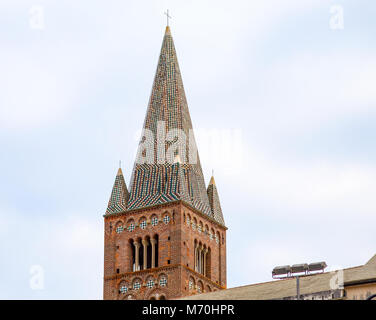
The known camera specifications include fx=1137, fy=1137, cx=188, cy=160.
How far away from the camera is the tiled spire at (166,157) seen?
313 ft

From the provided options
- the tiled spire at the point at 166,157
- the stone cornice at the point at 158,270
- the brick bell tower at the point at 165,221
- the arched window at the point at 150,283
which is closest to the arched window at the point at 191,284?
the brick bell tower at the point at 165,221

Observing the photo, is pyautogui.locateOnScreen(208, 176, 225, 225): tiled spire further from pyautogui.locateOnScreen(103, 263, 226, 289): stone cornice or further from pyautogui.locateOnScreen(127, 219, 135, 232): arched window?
pyautogui.locateOnScreen(127, 219, 135, 232): arched window

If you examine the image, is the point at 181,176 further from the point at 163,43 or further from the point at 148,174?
the point at 163,43

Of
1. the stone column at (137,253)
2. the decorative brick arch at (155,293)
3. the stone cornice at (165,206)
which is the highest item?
the stone cornice at (165,206)

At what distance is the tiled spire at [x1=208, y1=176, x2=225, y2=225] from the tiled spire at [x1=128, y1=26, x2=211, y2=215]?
2.03 feet

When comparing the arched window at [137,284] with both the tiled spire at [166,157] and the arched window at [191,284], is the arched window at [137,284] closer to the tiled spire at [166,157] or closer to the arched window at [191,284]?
the arched window at [191,284]

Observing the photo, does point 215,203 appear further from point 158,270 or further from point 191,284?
point 158,270

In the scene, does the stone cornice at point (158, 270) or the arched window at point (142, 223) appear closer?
the stone cornice at point (158, 270)

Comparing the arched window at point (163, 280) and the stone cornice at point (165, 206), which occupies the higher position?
the stone cornice at point (165, 206)

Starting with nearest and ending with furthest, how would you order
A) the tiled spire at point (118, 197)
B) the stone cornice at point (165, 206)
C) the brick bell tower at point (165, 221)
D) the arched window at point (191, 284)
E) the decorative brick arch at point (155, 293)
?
1. the decorative brick arch at point (155, 293)
2. the arched window at point (191, 284)
3. the brick bell tower at point (165, 221)
4. the stone cornice at point (165, 206)
5. the tiled spire at point (118, 197)

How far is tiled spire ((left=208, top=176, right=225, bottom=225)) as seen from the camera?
322ft

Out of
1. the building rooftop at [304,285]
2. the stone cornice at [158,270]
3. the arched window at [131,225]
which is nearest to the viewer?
the building rooftop at [304,285]

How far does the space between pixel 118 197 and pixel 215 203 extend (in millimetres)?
8487
